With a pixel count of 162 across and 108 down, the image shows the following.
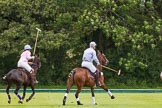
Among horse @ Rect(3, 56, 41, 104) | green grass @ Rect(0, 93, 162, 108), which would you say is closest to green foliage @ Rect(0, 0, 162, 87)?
green grass @ Rect(0, 93, 162, 108)

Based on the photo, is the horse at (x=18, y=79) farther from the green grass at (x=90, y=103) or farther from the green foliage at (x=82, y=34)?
the green foliage at (x=82, y=34)

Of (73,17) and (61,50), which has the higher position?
(73,17)

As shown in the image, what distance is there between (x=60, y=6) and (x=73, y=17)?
1105 millimetres

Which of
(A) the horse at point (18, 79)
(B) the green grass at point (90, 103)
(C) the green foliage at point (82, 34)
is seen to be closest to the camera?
(B) the green grass at point (90, 103)

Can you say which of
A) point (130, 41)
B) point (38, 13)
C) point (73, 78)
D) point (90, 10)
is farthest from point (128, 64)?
point (73, 78)

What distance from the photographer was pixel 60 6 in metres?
33.8

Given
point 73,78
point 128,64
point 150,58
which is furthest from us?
Answer: point 150,58

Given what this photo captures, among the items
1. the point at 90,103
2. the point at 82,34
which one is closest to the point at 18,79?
the point at 90,103

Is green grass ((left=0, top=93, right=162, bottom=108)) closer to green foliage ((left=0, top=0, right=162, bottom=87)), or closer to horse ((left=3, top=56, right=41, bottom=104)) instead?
horse ((left=3, top=56, right=41, bottom=104))

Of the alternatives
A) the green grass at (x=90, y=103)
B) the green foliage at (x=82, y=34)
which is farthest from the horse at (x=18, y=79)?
the green foliage at (x=82, y=34)

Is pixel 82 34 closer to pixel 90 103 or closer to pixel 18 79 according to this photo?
pixel 90 103

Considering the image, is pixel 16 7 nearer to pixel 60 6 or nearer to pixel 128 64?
pixel 60 6

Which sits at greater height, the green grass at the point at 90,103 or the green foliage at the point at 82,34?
the green foliage at the point at 82,34

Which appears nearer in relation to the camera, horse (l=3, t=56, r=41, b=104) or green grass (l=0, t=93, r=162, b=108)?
green grass (l=0, t=93, r=162, b=108)
